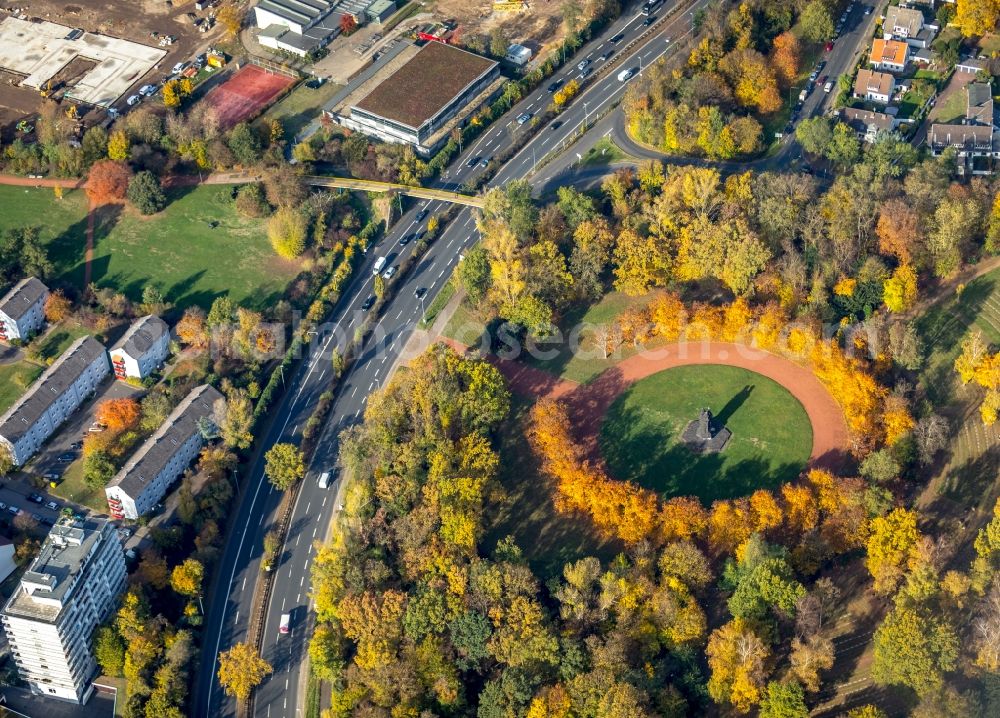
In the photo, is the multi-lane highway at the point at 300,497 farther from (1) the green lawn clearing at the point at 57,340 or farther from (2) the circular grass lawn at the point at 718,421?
(2) the circular grass lawn at the point at 718,421

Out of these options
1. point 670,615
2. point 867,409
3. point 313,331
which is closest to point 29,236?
point 313,331

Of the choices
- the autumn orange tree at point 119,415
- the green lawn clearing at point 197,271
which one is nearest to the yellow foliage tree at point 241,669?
the autumn orange tree at point 119,415

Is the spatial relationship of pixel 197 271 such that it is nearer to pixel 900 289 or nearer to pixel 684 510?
pixel 684 510

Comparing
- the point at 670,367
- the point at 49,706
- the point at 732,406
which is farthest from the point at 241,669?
the point at 732,406

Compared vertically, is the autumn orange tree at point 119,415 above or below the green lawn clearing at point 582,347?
below

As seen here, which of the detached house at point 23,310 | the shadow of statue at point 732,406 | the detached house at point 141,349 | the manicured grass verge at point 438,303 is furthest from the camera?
the manicured grass verge at point 438,303

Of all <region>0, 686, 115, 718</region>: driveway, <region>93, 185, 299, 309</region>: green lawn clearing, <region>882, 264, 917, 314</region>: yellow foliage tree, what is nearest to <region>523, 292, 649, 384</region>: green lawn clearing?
<region>882, 264, 917, 314</region>: yellow foliage tree

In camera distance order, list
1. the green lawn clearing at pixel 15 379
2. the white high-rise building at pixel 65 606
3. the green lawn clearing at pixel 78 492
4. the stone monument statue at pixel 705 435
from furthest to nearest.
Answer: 1. the green lawn clearing at pixel 15 379
2. the stone monument statue at pixel 705 435
3. the green lawn clearing at pixel 78 492
4. the white high-rise building at pixel 65 606
